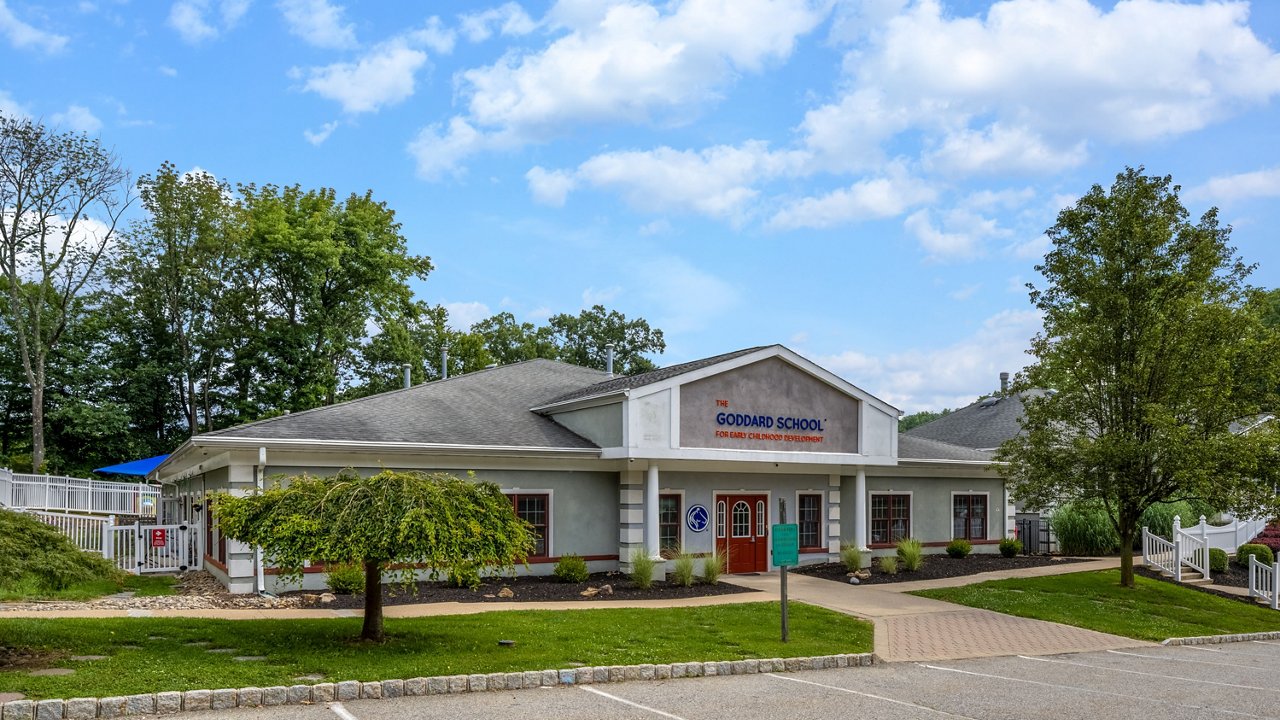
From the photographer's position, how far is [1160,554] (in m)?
25.9

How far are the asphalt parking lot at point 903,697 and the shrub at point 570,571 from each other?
322 inches

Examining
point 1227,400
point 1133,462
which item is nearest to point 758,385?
point 1133,462

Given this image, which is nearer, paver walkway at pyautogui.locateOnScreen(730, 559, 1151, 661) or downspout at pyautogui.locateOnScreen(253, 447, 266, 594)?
paver walkway at pyautogui.locateOnScreen(730, 559, 1151, 661)

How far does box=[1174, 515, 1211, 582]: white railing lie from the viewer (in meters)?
24.9

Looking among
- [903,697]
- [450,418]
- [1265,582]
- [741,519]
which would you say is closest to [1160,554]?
[1265,582]

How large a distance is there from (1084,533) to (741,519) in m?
12.8

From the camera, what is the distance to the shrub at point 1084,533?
2981 cm

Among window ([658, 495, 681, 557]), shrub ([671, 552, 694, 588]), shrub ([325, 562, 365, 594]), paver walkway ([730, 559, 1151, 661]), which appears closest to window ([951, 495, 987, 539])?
paver walkway ([730, 559, 1151, 661])

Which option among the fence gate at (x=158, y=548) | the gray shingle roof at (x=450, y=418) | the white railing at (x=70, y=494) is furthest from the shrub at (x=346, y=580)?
the white railing at (x=70, y=494)

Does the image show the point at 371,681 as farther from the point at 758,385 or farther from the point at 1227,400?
the point at 1227,400

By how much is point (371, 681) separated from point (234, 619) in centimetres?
501

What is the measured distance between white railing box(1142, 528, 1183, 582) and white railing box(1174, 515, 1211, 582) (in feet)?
0.57

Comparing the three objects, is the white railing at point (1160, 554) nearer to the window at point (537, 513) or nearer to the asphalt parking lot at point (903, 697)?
the asphalt parking lot at point (903, 697)

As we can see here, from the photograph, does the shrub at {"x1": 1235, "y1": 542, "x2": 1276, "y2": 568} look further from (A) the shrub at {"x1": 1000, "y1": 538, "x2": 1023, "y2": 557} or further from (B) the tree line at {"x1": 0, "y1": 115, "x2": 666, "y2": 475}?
(B) the tree line at {"x1": 0, "y1": 115, "x2": 666, "y2": 475}
